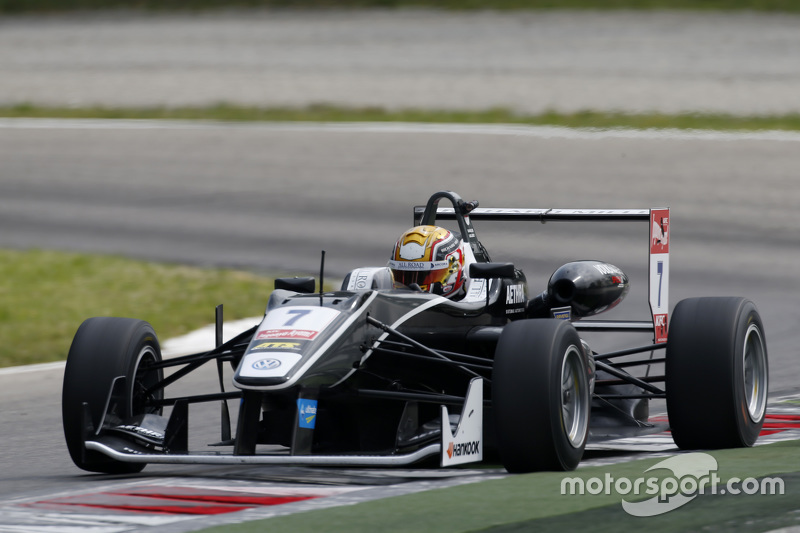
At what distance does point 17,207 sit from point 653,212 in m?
13.9

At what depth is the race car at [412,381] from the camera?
6.12 m

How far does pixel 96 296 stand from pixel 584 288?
22.7 feet

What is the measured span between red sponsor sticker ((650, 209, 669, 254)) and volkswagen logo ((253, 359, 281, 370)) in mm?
2881

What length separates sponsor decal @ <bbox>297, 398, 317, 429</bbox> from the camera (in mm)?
6305

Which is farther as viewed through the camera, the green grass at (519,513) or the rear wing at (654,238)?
the rear wing at (654,238)

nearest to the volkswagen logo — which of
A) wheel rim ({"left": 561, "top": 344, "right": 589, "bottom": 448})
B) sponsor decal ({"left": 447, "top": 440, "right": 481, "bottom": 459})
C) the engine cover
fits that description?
sponsor decal ({"left": 447, "top": 440, "right": 481, "bottom": 459})

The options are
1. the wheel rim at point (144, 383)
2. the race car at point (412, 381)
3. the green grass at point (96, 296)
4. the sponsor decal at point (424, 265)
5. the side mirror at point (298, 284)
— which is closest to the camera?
the race car at point (412, 381)

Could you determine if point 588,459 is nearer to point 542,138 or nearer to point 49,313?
point 49,313

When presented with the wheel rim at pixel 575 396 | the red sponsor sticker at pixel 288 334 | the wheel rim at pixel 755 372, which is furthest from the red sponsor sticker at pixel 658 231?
the red sponsor sticker at pixel 288 334

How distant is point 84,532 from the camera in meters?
5.06

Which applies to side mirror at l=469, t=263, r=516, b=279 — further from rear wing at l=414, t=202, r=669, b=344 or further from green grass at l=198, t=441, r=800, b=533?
green grass at l=198, t=441, r=800, b=533

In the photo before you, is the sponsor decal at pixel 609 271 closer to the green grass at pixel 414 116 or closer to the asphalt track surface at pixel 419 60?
the green grass at pixel 414 116

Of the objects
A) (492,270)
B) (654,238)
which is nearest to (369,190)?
(654,238)

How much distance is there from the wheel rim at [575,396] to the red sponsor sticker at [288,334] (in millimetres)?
1269
